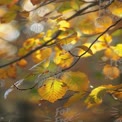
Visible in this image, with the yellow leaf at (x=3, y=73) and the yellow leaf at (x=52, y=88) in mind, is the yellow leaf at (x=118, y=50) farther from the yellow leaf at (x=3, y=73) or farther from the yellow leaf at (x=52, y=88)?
the yellow leaf at (x=3, y=73)

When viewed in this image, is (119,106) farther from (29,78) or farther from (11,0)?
(11,0)

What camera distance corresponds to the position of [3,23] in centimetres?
114

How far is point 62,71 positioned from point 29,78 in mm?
162

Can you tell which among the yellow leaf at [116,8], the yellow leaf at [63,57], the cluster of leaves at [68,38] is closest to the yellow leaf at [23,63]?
the cluster of leaves at [68,38]

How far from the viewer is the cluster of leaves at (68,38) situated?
1.03 m

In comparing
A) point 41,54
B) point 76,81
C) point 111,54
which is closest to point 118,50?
point 111,54

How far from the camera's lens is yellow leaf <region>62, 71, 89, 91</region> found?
100 centimetres

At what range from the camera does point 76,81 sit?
1016mm

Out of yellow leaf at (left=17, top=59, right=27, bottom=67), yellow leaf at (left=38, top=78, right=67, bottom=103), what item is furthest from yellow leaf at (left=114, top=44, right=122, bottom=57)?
yellow leaf at (left=17, top=59, right=27, bottom=67)

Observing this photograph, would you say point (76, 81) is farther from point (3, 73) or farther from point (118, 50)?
point (3, 73)

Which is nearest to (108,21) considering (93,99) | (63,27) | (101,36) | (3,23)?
(101,36)

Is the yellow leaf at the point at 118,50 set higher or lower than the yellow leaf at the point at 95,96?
higher

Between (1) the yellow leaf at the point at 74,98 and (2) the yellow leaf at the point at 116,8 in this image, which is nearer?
(2) the yellow leaf at the point at 116,8

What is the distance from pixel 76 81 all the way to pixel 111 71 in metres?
0.17
